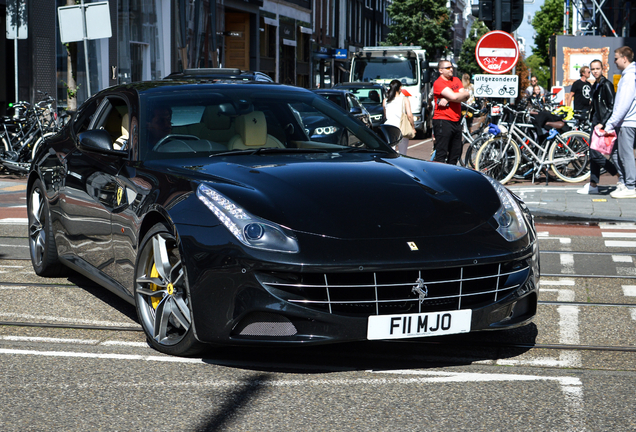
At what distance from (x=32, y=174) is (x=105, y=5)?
784cm

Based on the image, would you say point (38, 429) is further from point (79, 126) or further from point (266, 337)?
point (79, 126)

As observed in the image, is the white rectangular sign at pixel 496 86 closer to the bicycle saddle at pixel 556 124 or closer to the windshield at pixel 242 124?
the bicycle saddle at pixel 556 124

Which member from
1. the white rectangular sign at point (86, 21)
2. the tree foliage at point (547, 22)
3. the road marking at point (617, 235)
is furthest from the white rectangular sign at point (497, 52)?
the tree foliage at point (547, 22)

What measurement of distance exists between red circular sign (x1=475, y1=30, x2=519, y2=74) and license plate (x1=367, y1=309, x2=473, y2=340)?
966cm

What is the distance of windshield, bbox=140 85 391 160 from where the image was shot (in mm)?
5320

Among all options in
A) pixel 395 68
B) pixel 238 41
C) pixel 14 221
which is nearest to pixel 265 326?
pixel 14 221

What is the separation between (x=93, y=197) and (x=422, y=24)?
66.8 metres

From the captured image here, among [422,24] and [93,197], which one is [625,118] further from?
[422,24]

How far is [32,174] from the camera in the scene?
7160mm

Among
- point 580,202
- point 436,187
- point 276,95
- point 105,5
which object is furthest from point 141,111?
point 105,5

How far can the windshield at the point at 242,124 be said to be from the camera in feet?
17.5

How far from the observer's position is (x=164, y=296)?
464cm

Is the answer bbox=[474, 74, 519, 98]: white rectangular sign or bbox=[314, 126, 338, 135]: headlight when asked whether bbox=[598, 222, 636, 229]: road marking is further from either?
bbox=[314, 126, 338, 135]: headlight

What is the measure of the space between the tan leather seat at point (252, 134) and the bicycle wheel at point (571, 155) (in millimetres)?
10008
